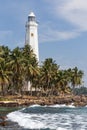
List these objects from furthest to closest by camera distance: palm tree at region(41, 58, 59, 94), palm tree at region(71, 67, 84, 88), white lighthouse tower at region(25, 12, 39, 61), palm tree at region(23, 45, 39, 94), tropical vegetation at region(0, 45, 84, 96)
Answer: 1. palm tree at region(71, 67, 84, 88)
2. white lighthouse tower at region(25, 12, 39, 61)
3. palm tree at region(41, 58, 59, 94)
4. palm tree at region(23, 45, 39, 94)
5. tropical vegetation at region(0, 45, 84, 96)

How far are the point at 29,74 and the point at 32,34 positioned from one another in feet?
77.5

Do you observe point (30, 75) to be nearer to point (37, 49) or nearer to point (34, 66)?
point (34, 66)

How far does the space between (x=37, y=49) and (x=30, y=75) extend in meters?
21.5

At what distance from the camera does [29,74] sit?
9400 centimetres

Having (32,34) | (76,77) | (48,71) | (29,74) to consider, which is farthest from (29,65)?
(76,77)

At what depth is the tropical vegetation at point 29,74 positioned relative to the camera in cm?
8700

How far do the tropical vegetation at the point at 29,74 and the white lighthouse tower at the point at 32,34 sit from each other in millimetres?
9344

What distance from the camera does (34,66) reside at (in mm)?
96062

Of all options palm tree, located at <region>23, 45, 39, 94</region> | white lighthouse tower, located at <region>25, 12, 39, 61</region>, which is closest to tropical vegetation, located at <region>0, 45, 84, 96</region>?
palm tree, located at <region>23, 45, 39, 94</region>

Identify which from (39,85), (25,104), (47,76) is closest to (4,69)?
(25,104)

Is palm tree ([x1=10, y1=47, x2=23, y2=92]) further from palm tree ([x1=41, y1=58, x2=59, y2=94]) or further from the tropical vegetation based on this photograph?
palm tree ([x1=41, y1=58, x2=59, y2=94])

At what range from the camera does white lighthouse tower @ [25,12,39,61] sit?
11494 cm

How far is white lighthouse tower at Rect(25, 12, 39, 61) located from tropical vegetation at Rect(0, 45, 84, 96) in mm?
9344

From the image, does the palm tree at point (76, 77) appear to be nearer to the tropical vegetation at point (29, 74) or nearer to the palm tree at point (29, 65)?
the tropical vegetation at point (29, 74)
